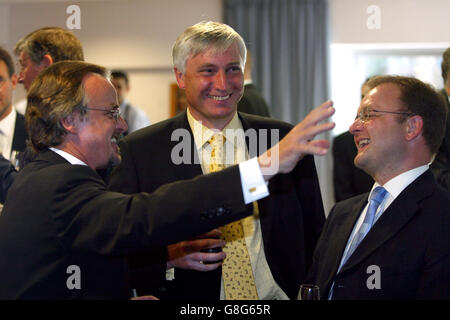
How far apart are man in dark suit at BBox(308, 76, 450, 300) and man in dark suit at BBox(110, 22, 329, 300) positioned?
16 cm

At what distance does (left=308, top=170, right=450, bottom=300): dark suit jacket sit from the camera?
184 cm

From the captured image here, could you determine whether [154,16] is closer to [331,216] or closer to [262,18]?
[262,18]

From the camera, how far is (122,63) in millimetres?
6906

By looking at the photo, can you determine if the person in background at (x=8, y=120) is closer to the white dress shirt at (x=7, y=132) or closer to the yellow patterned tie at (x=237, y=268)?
the white dress shirt at (x=7, y=132)

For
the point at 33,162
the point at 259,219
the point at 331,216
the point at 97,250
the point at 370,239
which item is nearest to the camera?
the point at 97,250

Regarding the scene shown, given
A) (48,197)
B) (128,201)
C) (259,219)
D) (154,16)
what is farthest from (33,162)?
(154,16)

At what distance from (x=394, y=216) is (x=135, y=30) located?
17.6ft

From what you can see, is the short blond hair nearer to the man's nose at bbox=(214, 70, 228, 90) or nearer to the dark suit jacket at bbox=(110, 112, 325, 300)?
the man's nose at bbox=(214, 70, 228, 90)

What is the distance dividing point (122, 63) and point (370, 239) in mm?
5406

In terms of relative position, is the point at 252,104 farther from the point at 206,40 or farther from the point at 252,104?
the point at 206,40

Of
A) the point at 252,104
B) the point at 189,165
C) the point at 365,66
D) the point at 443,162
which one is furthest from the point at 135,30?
the point at 189,165

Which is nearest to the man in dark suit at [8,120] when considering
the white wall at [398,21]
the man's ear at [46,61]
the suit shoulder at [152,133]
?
the man's ear at [46,61]

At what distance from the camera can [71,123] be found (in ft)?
5.40

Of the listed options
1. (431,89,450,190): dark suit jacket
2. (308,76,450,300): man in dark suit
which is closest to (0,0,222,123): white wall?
(431,89,450,190): dark suit jacket
